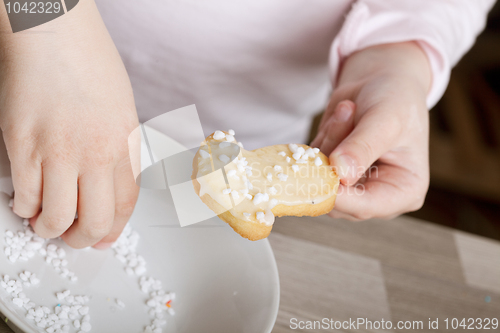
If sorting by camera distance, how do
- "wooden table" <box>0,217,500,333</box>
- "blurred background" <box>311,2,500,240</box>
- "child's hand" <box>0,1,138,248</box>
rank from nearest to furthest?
"child's hand" <box>0,1,138,248</box>, "wooden table" <box>0,217,500,333</box>, "blurred background" <box>311,2,500,240</box>

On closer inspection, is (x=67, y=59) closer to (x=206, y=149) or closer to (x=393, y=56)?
(x=206, y=149)

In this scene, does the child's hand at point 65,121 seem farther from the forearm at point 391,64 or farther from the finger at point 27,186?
the forearm at point 391,64

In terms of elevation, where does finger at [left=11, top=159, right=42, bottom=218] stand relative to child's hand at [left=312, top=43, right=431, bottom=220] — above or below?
above

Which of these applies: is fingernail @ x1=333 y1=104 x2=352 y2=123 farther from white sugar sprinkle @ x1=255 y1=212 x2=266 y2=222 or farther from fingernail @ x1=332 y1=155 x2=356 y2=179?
white sugar sprinkle @ x1=255 y1=212 x2=266 y2=222

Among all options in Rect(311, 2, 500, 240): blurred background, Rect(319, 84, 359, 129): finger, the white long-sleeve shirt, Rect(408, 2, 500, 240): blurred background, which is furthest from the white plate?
Rect(408, 2, 500, 240): blurred background

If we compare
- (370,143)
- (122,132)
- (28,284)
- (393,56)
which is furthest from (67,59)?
(393,56)

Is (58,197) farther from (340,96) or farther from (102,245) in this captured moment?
(340,96)

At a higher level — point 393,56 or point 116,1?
point 116,1
